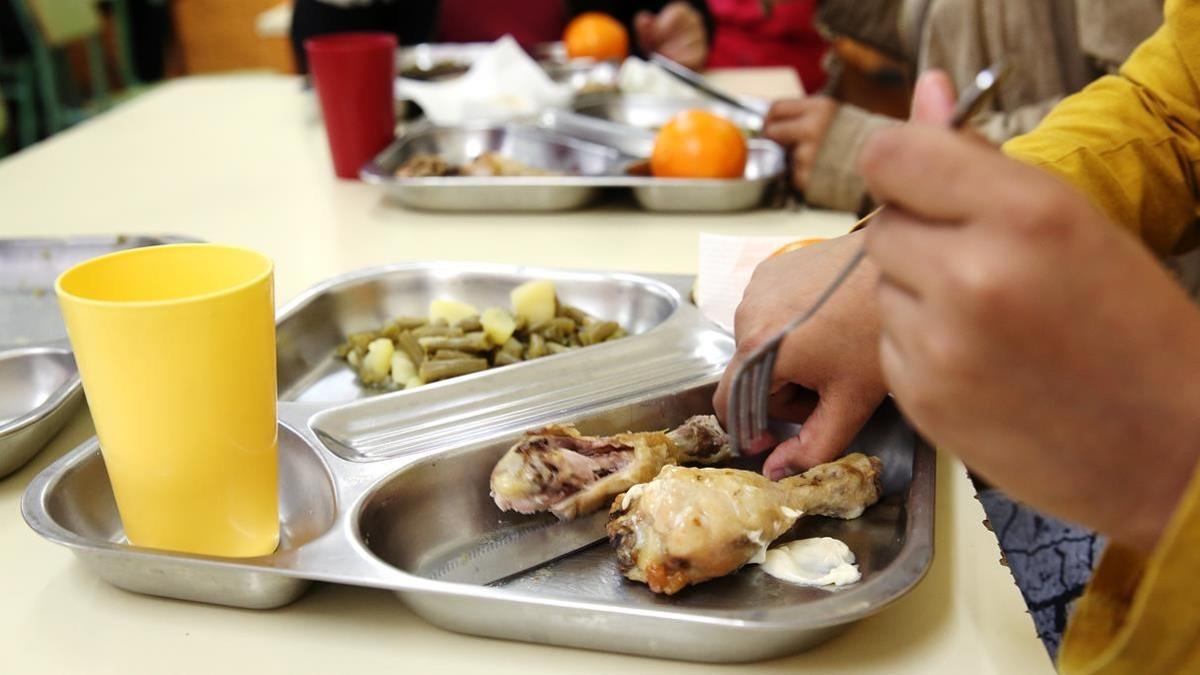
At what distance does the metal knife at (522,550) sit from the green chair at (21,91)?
15.5ft

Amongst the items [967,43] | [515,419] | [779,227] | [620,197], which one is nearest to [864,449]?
[515,419]

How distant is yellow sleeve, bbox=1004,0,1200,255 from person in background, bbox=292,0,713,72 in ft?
5.07

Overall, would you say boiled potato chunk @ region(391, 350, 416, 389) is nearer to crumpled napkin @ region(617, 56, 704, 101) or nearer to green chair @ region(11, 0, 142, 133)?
crumpled napkin @ region(617, 56, 704, 101)

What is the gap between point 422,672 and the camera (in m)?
0.64

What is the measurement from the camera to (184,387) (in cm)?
64

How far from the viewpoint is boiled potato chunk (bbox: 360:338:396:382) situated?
107 cm

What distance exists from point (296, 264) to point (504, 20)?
5.42 ft

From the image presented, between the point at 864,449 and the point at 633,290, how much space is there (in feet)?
1.30

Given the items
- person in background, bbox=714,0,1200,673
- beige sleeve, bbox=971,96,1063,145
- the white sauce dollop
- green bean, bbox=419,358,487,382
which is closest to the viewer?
person in background, bbox=714,0,1200,673

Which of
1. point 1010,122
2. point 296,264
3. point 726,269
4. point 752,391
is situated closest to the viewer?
point 752,391

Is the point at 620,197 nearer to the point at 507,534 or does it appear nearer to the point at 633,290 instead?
the point at 633,290

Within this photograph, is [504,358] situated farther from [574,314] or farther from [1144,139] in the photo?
[1144,139]

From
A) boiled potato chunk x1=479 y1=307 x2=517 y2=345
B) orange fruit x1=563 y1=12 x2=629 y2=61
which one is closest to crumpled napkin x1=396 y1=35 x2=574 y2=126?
orange fruit x1=563 y1=12 x2=629 y2=61

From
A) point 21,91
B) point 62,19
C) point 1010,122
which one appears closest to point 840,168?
point 1010,122
